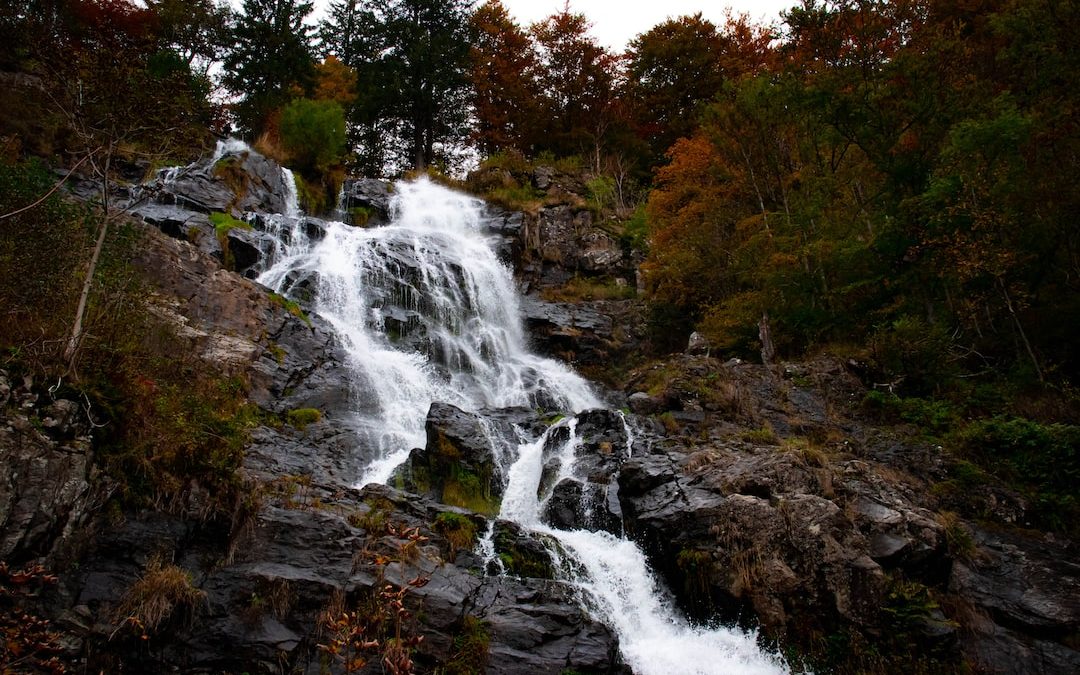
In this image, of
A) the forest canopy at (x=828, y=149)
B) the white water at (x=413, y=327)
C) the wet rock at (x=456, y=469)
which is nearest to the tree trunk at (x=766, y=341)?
the forest canopy at (x=828, y=149)

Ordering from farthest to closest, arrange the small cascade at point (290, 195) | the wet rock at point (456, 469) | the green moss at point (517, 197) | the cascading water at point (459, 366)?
the green moss at point (517, 197)
the small cascade at point (290, 195)
the wet rock at point (456, 469)
the cascading water at point (459, 366)

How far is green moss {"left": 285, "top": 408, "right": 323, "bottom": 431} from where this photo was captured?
11383 mm

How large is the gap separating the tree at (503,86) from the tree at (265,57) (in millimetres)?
8410

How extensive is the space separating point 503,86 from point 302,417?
2396 cm

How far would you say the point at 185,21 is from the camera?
25094 mm

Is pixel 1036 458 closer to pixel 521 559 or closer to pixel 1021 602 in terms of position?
pixel 1021 602

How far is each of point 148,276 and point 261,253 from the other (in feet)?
15.2

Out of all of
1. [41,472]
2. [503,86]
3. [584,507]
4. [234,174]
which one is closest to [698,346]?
[584,507]

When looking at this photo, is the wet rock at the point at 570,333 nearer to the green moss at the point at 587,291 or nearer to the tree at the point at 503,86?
the green moss at the point at 587,291

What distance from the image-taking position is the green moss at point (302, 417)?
11.4 metres

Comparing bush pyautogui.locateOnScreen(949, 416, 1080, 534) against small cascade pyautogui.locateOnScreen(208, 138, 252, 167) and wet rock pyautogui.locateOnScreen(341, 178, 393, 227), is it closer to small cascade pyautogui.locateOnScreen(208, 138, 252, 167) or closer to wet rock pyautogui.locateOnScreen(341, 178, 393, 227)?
wet rock pyautogui.locateOnScreen(341, 178, 393, 227)

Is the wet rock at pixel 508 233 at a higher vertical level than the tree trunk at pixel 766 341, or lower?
higher

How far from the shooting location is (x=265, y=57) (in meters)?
26.0

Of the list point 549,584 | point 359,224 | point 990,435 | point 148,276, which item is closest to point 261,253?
point 148,276
